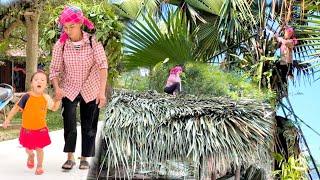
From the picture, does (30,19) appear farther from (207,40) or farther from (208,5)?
(207,40)

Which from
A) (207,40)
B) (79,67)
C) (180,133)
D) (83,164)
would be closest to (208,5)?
(207,40)

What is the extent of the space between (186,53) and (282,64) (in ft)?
3.74

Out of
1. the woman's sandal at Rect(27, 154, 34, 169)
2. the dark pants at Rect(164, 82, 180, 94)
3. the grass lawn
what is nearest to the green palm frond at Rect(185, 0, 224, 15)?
the dark pants at Rect(164, 82, 180, 94)

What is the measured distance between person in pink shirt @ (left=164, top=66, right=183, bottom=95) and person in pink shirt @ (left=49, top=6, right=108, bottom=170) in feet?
2.30

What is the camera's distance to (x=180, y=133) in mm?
3479

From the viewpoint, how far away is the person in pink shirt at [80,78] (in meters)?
4.94

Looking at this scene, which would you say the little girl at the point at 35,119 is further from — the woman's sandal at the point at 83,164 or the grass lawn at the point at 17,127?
the grass lawn at the point at 17,127

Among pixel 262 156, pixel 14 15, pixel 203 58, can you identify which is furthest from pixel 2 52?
pixel 262 156

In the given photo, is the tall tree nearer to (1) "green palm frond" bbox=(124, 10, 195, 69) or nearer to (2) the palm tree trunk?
(2) the palm tree trunk

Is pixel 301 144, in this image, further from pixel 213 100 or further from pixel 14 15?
pixel 14 15

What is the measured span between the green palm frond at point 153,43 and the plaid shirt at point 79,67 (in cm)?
94

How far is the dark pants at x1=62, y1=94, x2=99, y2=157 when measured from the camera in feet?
16.6

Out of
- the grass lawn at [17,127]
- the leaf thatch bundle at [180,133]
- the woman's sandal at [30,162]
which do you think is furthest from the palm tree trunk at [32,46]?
the leaf thatch bundle at [180,133]

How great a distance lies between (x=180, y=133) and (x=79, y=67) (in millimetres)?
1780
